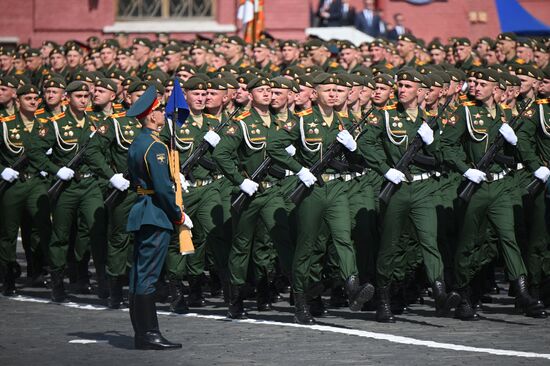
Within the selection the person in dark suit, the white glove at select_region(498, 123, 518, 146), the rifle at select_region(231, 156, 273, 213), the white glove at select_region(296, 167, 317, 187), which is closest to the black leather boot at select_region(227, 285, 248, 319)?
the rifle at select_region(231, 156, 273, 213)

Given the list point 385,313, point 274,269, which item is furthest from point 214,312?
point 385,313

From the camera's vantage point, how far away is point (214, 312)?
15422 mm

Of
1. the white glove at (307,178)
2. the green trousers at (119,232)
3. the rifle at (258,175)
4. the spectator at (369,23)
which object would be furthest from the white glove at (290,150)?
the spectator at (369,23)

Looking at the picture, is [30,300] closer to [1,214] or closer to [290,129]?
[1,214]

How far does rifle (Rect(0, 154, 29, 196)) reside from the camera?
16875mm

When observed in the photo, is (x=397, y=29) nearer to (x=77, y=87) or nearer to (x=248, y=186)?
(x=77, y=87)

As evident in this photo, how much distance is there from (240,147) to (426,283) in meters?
2.40

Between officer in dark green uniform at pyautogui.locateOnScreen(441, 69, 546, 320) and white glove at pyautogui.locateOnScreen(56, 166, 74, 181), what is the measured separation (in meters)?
3.71

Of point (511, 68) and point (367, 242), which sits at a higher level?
point (511, 68)

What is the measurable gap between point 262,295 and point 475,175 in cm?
231

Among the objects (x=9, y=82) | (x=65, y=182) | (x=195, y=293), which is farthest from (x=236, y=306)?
(x=9, y=82)

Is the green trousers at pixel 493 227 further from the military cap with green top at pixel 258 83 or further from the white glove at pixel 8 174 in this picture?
the white glove at pixel 8 174

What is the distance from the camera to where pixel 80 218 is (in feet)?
54.4

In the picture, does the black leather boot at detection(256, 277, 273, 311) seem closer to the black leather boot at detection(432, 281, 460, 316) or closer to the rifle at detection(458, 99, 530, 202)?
the black leather boot at detection(432, 281, 460, 316)
